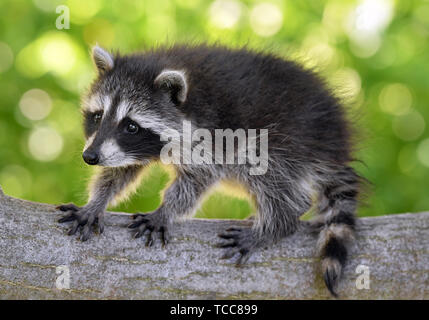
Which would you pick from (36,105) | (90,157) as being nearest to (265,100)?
(90,157)

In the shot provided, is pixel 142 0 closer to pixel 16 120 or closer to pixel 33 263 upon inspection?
pixel 16 120

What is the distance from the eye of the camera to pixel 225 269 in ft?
11.3

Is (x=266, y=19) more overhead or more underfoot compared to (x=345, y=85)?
more overhead

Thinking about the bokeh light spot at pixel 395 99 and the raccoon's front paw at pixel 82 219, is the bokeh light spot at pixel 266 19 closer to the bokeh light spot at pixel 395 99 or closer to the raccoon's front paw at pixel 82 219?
the bokeh light spot at pixel 395 99

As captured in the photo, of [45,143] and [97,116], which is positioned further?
[45,143]

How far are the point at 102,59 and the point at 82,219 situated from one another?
1168 mm

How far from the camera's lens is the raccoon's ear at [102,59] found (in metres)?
3.93

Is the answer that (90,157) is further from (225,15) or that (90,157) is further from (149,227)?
(225,15)

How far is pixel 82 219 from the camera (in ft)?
11.6

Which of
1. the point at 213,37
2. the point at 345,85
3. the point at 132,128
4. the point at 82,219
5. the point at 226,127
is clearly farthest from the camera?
the point at 213,37

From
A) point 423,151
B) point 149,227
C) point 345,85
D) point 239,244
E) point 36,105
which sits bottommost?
point 239,244

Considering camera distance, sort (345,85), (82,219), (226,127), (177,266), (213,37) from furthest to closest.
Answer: (213,37) < (345,85) < (226,127) < (82,219) < (177,266)

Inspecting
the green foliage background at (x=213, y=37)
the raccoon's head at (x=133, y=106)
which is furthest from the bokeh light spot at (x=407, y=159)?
the raccoon's head at (x=133, y=106)

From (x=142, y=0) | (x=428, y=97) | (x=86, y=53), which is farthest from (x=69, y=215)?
(x=428, y=97)
